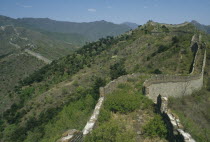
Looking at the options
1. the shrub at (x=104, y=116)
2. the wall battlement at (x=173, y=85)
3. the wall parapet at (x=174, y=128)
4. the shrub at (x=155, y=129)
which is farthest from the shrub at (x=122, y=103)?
the wall battlement at (x=173, y=85)

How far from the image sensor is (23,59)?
84250 mm

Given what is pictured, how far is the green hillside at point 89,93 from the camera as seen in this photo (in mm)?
8805

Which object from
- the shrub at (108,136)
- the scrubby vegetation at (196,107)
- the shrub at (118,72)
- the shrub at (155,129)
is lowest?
the shrub at (118,72)

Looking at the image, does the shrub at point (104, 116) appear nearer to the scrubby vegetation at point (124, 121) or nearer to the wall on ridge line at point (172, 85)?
the scrubby vegetation at point (124, 121)

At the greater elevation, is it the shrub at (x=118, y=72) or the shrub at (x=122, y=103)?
the shrub at (x=122, y=103)

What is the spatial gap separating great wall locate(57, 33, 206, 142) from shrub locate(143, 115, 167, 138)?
0.22 metres

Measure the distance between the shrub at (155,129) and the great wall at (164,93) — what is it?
218 millimetres

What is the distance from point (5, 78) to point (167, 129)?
72612 millimetres

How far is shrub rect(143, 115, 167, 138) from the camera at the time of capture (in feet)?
22.8

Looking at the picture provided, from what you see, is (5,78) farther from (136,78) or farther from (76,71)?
(136,78)

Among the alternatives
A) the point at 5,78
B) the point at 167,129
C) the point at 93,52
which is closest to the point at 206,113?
the point at 167,129

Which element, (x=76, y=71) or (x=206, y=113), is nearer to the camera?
(x=206, y=113)

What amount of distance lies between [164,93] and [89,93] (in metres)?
10.2

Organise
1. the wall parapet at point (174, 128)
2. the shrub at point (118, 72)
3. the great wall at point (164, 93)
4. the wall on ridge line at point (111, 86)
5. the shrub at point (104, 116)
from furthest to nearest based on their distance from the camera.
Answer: the shrub at point (118, 72) < the wall on ridge line at point (111, 86) < the shrub at point (104, 116) < the great wall at point (164, 93) < the wall parapet at point (174, 128)
